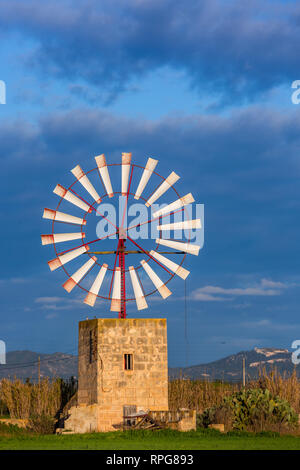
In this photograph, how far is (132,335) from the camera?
3281 cm

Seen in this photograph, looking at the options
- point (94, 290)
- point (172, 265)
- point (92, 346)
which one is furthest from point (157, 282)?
point (92, 346)

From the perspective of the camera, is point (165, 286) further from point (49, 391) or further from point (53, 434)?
point (49, 391)

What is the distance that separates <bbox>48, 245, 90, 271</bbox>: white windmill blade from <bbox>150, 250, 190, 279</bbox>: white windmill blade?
300 centimetres

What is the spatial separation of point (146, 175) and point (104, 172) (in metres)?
1.86

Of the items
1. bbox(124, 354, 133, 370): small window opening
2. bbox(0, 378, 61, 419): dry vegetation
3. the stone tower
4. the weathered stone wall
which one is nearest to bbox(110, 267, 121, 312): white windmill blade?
the stone tower

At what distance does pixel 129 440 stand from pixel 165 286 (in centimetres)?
702

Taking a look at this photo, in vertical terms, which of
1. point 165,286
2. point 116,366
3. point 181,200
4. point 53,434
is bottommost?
point 53,434

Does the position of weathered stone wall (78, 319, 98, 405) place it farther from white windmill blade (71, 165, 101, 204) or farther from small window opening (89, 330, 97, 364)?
white windmill blade (71, 165, 101, 204)

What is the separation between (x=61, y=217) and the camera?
108ft

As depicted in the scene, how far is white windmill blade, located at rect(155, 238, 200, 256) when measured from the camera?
33.7 meters

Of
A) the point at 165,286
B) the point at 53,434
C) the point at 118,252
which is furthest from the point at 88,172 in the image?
the point at 53,434

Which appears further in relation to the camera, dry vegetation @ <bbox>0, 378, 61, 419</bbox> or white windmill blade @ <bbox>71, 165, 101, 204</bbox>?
dry vegetation @ <bbox>0, 378, 61, 419</bbox>
